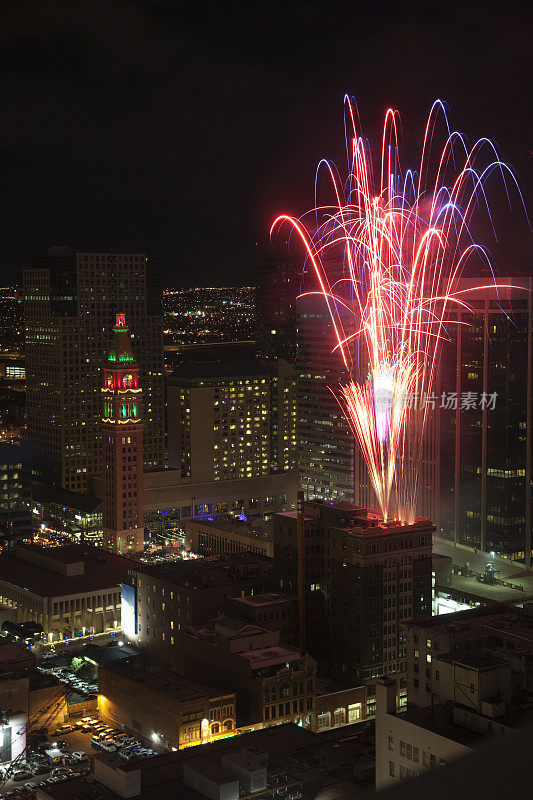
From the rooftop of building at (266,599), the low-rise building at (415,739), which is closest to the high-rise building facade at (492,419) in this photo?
the rooftop of building at (266,599)

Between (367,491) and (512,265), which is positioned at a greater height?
(512,265)

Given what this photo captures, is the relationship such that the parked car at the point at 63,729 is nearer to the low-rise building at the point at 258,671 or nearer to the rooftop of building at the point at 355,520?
the low-rise building at the point at 258,671

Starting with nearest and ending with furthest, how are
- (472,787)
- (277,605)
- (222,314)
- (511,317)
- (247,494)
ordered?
(472,787) < (277,605) < (511,317) < (247,494) < (222,314)

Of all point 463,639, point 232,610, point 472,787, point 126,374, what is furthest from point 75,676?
point 472,787

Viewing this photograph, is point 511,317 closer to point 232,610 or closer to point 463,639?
point 232,610

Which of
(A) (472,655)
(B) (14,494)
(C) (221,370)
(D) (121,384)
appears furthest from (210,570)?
(C) (221,370)

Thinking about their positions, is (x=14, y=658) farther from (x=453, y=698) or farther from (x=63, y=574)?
(x=453, y=698)

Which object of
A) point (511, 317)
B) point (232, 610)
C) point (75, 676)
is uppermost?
point (511, 317)
